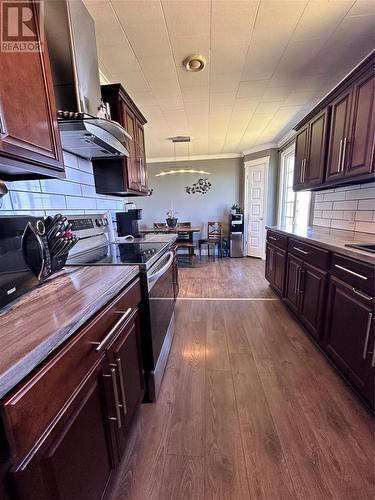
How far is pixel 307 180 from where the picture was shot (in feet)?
8.31

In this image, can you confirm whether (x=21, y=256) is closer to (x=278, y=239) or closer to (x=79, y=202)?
(x=79, y=202)

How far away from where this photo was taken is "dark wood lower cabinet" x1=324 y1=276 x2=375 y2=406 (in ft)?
3.93

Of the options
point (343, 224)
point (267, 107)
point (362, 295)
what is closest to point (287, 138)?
point (267, 107)

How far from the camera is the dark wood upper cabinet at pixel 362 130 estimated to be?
159 centimetres

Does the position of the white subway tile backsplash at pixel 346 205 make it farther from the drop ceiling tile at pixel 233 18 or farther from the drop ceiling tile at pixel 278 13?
the drop ceiling tile at pixel 233 18

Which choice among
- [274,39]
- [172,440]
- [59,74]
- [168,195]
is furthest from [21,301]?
[168,195]

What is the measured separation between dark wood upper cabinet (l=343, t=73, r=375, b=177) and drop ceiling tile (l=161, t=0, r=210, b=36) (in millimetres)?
1243

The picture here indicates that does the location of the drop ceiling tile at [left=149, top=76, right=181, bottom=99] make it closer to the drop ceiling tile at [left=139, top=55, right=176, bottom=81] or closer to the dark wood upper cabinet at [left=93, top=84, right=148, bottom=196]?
the drop ceiling tile at [left=139, top=55, right=176, bottom=81]

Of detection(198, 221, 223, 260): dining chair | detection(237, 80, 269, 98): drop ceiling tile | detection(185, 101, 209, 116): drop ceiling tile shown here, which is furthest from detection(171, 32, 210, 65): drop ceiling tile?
detection(198, 221, 223, 260): dining chair

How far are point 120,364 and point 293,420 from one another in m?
1.05

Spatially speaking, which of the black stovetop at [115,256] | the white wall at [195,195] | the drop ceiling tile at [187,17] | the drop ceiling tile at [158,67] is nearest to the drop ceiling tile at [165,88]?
the drop ceiling tile at [158,67]

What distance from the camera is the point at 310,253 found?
1853mm

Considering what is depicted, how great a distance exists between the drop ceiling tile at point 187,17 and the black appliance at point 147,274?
4.75 feet

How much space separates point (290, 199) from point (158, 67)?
318 centimetres
